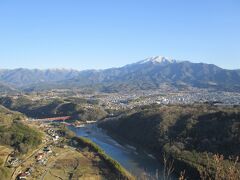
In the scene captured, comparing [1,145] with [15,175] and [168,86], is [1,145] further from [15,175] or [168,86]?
[168,86]

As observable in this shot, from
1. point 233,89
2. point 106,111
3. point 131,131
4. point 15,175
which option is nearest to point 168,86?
point 233,89

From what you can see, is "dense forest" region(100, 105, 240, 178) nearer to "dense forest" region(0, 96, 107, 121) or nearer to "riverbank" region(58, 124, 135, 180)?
"riverbank" region(58, 124, 135, 180)

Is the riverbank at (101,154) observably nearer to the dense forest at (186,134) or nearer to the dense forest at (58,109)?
the dense forest at (186,134)

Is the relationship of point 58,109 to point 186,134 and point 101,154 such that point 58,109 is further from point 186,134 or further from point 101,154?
point 101,154

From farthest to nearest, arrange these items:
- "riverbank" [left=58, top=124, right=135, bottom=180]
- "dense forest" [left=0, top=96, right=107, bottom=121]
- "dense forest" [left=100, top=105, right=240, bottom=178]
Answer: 1. "dense forest" [left=0, top=96, right=107, bottom=121]
2. "dense forest" [left=100, top=105, right=240, bottom=178]
3. "riverbank" [left=58, top=124, right=135, bottom=180]

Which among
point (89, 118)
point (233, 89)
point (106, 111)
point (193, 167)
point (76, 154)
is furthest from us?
point (233, 89)

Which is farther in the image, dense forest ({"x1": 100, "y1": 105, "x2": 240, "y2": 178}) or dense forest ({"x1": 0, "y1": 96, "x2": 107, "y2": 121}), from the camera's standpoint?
dense forest ({"x1": 0, "y1": 96, "x2": 107, "y2": 121})

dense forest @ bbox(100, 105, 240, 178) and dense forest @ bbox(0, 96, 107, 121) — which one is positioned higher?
dense forest @ bbox(100, 105, 240, 178)

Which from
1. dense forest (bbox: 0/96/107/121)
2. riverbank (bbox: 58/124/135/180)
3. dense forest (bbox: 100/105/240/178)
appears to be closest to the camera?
riverbank (bbox: 58/124/135/180)

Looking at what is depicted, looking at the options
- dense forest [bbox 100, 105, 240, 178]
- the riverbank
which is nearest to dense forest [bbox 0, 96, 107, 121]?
dense forest [bbox 100, 105, 240, 178]
